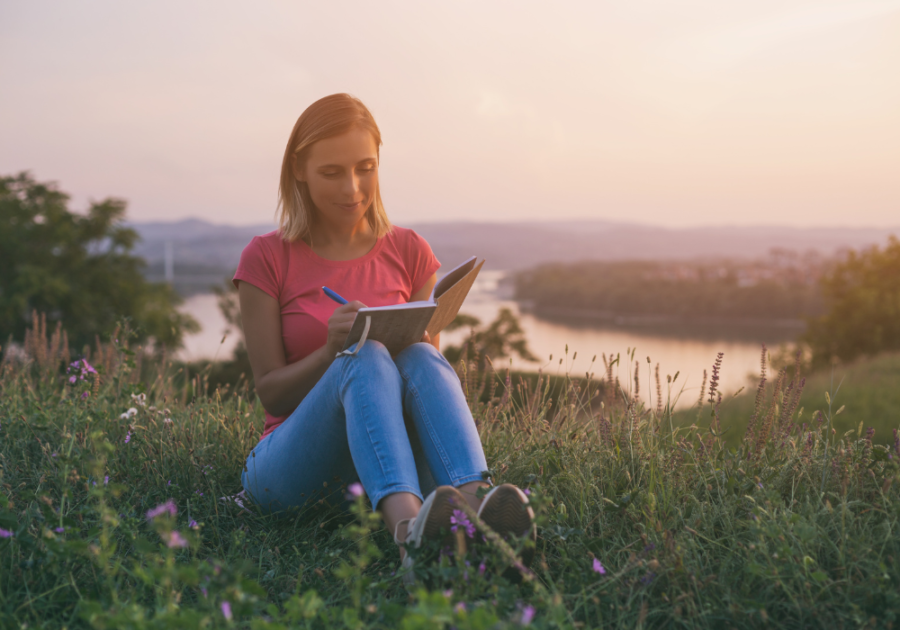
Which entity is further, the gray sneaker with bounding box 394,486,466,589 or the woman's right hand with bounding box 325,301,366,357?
the woman's right hand with bounding box 325,301,366,357

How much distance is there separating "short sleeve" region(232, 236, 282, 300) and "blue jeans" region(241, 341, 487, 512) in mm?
592

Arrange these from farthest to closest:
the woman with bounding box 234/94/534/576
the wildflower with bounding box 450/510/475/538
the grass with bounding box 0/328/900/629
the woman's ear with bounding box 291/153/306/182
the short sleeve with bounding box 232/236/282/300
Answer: the woman's ear with bounding box 291/153/306/182 → the short sleeve with bounding box 232/236/282/300 → the woman with bounding box 234/94/534/576 → the wildflower with bounding box 450/510/475/538 → the grass with bounding box 0/328/900/629

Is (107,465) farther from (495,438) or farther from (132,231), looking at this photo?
(132,231)

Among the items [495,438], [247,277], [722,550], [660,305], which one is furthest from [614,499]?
[660,305]

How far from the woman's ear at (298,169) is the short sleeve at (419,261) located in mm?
556

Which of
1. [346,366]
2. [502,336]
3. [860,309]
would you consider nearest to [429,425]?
[346,366]

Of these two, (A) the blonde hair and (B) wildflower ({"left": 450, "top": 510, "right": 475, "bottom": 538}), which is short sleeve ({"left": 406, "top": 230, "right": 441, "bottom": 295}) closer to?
(A) the blonde hair

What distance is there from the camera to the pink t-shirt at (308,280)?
2521 millimetres

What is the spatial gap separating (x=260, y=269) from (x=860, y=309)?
4527 cm

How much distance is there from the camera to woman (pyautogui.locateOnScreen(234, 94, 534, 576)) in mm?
1898

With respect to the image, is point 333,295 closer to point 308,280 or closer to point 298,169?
point 308,280

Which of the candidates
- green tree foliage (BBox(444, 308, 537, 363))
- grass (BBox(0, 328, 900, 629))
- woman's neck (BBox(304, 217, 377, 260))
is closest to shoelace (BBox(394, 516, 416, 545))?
grass (BBox(0, 328, 900, 629))

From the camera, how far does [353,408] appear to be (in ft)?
6.50

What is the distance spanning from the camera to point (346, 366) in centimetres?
203
